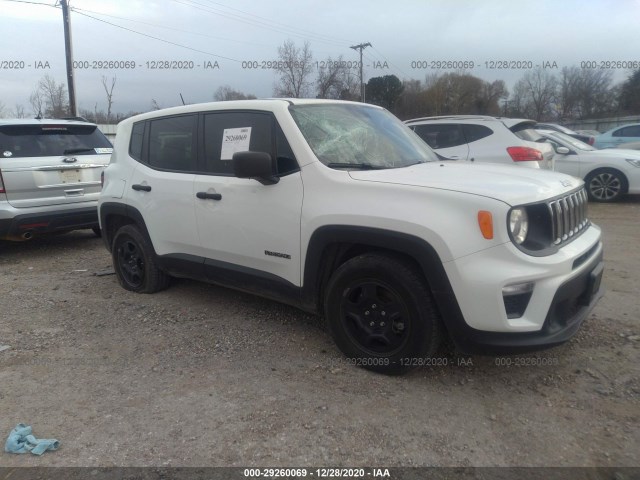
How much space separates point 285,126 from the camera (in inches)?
143

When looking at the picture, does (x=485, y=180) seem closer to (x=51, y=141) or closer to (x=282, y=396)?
(x=282, y=396)

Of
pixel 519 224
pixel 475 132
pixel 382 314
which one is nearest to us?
pixel 519 224

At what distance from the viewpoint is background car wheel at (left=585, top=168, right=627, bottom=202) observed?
9.96 metres

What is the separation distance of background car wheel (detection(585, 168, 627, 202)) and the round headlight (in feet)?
27.9

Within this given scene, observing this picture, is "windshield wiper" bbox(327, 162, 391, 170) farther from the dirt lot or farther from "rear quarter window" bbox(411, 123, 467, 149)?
"rear quarter window" bbox(411, 123, 467, 149)

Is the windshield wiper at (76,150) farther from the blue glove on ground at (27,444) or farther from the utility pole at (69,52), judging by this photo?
the utility pole at (69,52)

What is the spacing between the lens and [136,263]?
5.14 m

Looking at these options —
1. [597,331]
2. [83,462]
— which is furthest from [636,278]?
[83,462]

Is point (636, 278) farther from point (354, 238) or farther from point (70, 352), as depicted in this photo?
point (70, 352)

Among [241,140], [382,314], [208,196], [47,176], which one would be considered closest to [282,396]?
[382,314]

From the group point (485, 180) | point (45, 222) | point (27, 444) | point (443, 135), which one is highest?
point (443, 135)

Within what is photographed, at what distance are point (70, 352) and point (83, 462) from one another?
1514 millimetres

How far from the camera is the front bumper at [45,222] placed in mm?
6242

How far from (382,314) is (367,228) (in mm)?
557
